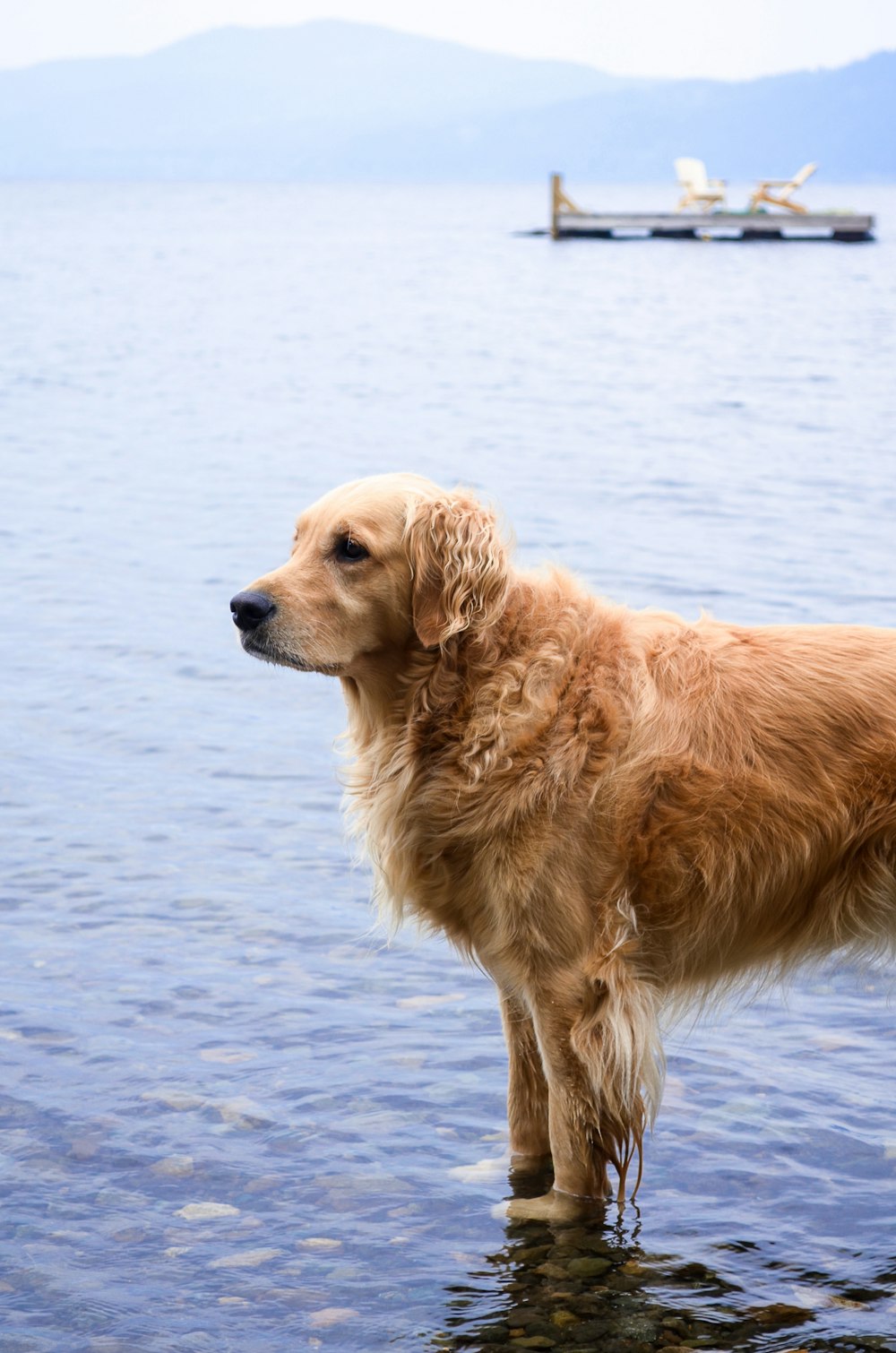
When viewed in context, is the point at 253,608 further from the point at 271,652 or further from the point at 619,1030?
the point at 619,1030

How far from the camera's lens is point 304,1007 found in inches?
223

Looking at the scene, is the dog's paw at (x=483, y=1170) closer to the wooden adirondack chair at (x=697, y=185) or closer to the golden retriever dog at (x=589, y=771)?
the golden retriever dog at (x=589, y=771)

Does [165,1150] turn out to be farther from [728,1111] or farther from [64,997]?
[728,1111]

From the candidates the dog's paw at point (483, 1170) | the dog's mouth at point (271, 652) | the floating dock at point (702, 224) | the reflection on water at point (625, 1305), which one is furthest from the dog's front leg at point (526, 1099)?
the floating dock at point (702, 224)

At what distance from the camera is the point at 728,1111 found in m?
5.04

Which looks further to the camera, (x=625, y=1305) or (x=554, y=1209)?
(x=554, y=1209)

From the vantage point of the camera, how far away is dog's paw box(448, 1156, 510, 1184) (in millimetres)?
4621

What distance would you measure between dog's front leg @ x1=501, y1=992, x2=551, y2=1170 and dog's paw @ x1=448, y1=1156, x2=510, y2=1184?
0.12 feet

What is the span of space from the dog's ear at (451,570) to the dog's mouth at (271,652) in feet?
1.07

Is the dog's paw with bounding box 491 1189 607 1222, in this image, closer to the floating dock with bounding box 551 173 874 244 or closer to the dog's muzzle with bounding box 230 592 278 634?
the dog's muzzle with bounding box 230 592 278 634

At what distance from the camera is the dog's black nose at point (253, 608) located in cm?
404

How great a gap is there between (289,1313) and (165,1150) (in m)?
0.89

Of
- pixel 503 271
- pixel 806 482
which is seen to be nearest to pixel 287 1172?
pixel 806 482

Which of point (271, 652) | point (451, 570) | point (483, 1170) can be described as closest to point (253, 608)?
point (271, 652)
